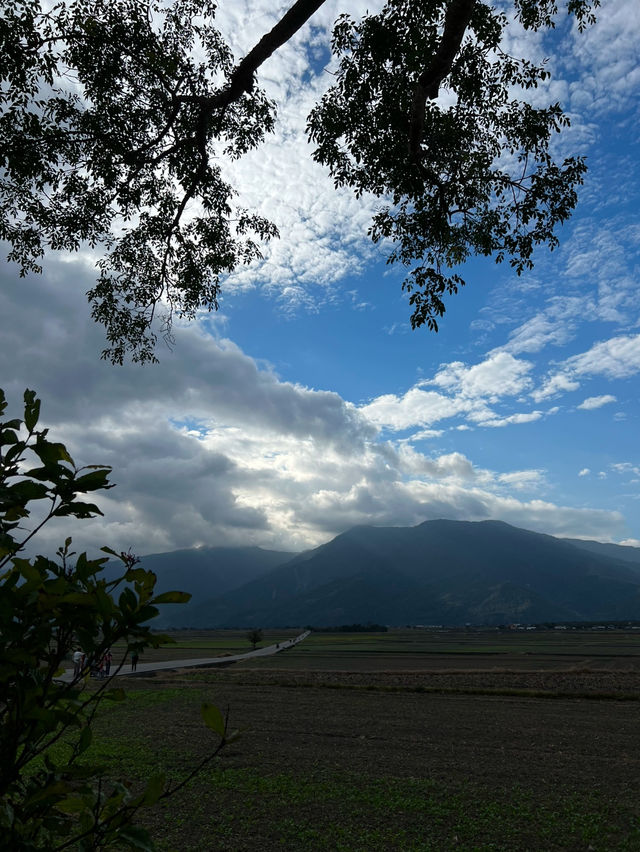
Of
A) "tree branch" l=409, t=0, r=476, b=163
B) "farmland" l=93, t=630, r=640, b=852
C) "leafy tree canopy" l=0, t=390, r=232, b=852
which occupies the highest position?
"tree branch" l=409, t=0, r=476, b=163

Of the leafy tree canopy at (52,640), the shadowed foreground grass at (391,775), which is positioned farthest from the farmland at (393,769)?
the leafy tree canopy at (52,640)

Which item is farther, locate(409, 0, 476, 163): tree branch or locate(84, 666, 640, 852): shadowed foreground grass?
locate(84, 666, 640, 852): shadowed foreground grass

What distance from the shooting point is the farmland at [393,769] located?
10.3 metres

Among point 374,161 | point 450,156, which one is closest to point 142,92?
point 374,161

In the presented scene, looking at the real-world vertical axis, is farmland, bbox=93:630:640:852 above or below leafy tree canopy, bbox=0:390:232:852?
below

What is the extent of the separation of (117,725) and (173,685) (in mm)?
16453

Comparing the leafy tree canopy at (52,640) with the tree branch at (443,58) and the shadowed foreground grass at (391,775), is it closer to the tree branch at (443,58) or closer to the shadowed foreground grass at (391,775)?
the tree branch at (443,58)

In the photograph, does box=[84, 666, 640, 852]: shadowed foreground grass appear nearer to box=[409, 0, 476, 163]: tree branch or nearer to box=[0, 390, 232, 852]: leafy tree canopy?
box=[0, 390, 232, 852]: leafy tree canopy

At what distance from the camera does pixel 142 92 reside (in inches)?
373

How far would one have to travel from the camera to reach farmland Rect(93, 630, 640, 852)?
33.8 feet

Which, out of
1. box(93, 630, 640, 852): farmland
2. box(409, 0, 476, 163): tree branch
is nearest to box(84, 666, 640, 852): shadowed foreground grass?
box(93, 630, 640, 852): farmland

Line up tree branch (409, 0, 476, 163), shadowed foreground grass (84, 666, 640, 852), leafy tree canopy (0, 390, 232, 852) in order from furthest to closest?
shadowed foreground grass (84, 666, 640, 852) < tree branch (409, 0, 476, 163) < leafy tree canopy (0, 390, 232, 852)

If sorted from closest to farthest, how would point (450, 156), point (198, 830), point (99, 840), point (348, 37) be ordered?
point (99, 840)
point (348, 37)
point (450, 156)
point (198, 830)

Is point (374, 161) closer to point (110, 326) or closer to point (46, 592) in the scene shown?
point (110, 326)
